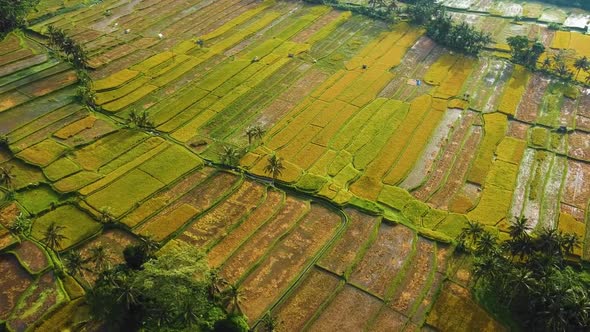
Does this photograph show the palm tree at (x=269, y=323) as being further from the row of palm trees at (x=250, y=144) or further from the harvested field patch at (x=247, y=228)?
the row of palm trees at (x=250, y=144)

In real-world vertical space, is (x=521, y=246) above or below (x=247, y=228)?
above

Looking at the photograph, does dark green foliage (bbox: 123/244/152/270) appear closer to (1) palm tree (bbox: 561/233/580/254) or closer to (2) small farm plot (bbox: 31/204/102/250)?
(2) small farm plot (bbox: 31/204/102/250)

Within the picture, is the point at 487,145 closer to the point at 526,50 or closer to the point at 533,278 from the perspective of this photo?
the point at 526,50

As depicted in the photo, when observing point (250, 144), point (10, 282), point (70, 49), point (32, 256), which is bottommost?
point (250, 144)

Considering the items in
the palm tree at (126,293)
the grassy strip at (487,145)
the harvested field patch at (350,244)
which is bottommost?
the grassy strip at (487,145)

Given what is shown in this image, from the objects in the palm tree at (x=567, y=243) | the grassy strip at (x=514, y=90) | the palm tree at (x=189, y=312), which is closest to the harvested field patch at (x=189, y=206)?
the palm tree at (x=189, y=312)

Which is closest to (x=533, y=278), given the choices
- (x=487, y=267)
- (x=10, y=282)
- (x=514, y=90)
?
(x=487, y=267)
